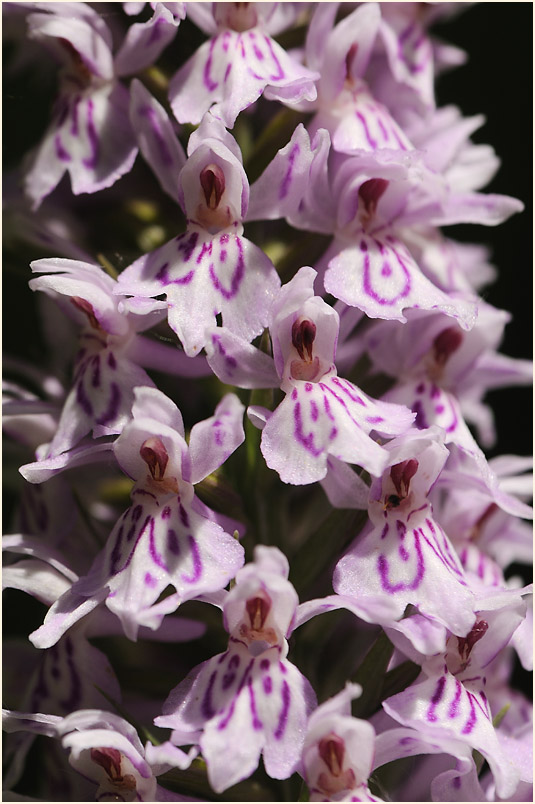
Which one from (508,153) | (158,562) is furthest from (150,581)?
(508,153)

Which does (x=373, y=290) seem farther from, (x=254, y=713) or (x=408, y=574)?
(x=254, y=713)

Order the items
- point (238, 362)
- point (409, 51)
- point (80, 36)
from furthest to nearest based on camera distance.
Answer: point (409, 51) < point (80, 36) < point (238, 362)

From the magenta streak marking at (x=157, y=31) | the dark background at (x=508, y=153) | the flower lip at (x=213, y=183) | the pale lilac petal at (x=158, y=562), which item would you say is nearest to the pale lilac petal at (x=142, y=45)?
the magenta streak marking at (x=157, y=31)

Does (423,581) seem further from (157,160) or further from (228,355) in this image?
(157,160)

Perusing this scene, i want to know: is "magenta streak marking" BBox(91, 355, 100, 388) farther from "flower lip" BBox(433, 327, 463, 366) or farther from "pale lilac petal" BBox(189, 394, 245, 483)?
"flower lip" BBox(433, 327, 463, 366)

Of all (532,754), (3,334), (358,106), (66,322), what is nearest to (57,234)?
(66,322)

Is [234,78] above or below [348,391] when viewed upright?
above

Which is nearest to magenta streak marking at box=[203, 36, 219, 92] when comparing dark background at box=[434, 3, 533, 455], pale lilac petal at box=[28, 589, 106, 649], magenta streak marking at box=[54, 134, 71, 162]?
magenta streak marking at box=[54, 134, 71, 162]
